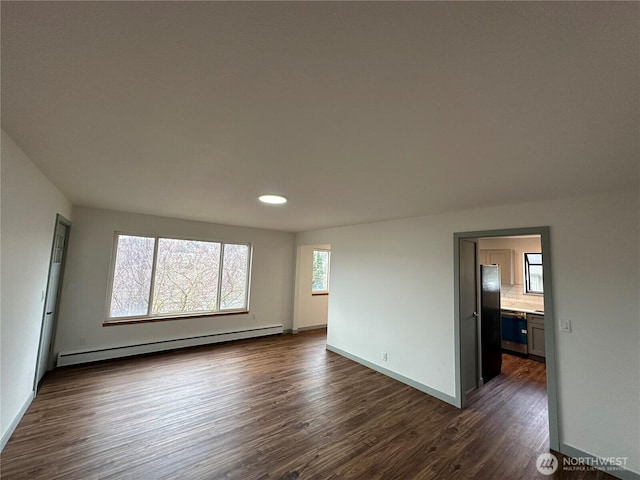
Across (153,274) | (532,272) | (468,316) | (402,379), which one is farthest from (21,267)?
(532,272)

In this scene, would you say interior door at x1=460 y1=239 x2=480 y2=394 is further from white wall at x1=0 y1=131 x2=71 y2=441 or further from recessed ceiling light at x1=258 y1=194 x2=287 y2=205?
white wall at x1=0 y1=131 x2=71 y2=441

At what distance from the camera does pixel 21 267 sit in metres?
2.21

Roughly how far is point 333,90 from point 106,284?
186 inches

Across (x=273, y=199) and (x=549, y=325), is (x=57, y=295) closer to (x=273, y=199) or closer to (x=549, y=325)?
(x=273, y=199)

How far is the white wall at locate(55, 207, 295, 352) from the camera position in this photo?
3.95 m

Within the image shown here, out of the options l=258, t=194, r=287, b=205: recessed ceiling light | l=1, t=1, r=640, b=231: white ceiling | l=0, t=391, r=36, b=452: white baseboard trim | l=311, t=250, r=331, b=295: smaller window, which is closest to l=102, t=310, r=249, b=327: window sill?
l=0, t=391, r=36, b=452: white baseboard trim

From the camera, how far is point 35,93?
4.14ft

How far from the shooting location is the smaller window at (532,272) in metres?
5.38

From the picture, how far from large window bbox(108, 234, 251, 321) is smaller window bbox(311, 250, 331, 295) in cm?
182

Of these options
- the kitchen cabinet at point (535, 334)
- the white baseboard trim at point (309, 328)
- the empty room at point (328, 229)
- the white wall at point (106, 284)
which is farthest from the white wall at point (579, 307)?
the white wall at point (106, 284)

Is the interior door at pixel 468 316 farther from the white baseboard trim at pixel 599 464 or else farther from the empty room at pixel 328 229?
the white baseboard trim at pixel 599 464

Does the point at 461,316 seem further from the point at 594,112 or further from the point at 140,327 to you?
the point at 140,327

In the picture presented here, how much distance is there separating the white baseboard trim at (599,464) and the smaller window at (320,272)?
198 inches

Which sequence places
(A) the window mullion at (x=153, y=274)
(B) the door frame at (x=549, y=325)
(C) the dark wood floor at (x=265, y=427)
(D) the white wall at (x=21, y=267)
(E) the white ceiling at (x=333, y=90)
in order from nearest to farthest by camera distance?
(E) the white ceiling at (x=333, y=90) < (D) the white wall at (x=21, y=267) < (C) the dark wood floor at (x=265, y=427) < (B) the door frame at (x=549, y=325) < (A) the window mullion at (x=153, y=274)
